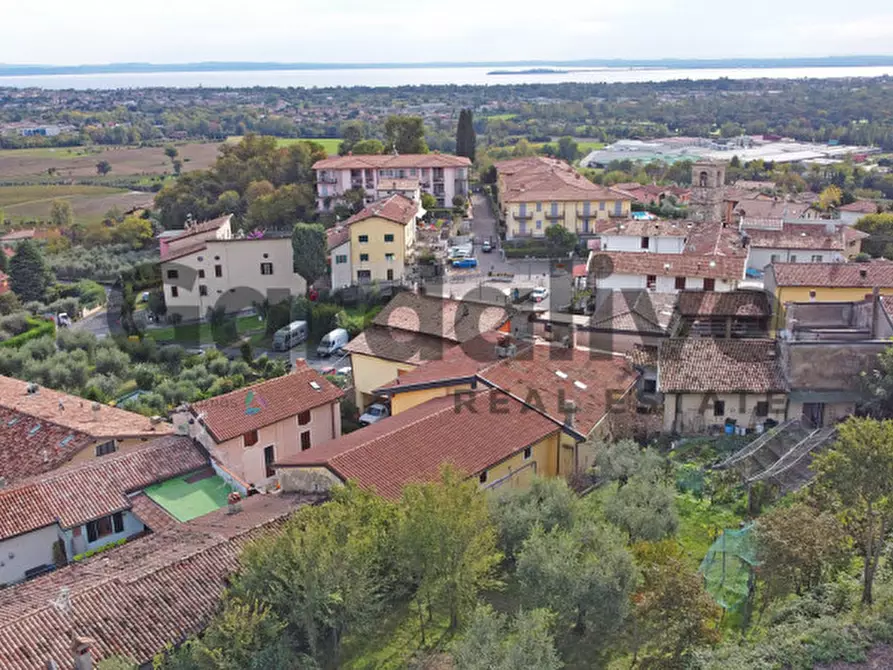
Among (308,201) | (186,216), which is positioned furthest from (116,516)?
(186,216)

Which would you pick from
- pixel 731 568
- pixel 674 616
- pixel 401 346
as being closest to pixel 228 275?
pixel 401 346

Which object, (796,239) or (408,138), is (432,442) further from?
(408,138)

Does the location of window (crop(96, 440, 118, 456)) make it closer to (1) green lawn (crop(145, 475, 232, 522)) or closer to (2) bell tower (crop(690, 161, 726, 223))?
(1) green lawn (crop(145, 475, 232, 522))

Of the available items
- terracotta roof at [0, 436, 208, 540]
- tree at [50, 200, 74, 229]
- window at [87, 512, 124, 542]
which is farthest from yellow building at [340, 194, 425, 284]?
tree at [50, 200, 74, 229]

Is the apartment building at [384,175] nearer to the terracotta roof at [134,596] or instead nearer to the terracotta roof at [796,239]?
the terracotta roof at [796,239]

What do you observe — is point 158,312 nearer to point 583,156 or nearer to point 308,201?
point 308,201
